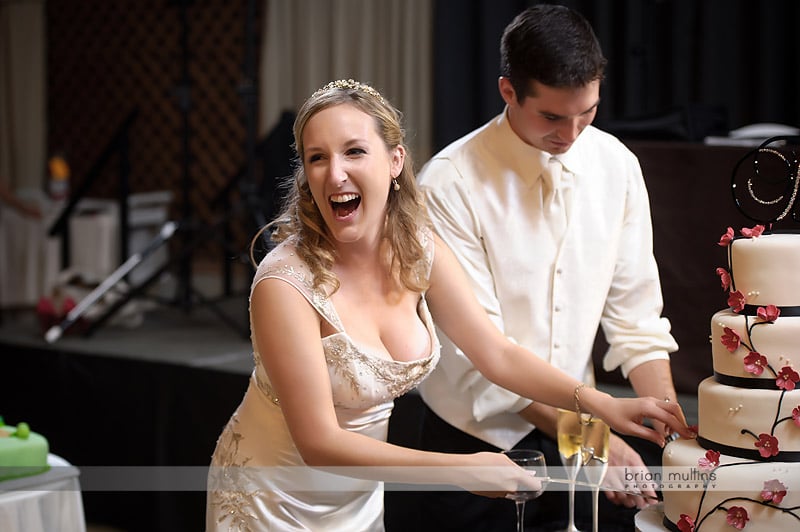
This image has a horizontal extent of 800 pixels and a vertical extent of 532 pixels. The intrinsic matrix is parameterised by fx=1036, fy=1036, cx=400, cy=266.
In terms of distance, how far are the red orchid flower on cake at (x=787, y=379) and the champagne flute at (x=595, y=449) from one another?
0.22 meters

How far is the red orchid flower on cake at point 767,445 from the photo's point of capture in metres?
1.24

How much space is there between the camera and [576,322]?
1.79m

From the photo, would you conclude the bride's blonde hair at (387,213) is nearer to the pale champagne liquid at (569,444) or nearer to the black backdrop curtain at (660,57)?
the pale champagne liquid at (569,444)

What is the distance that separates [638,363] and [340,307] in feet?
1.88

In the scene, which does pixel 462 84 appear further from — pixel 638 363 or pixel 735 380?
pixel 735 380

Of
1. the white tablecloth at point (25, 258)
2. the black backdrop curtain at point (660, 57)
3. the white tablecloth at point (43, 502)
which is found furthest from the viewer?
the white tablecloth at point (25, 258)

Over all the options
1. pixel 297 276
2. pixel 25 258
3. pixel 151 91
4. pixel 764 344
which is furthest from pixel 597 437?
pixel 151 91

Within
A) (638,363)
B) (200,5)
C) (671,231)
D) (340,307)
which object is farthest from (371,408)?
(200,5)

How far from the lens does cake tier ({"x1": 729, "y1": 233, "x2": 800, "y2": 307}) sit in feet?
4.15

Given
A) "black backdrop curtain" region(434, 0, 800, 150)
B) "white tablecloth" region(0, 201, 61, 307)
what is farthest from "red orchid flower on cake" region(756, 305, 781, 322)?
"white tablecloth" region(0, 201, 61, 307)

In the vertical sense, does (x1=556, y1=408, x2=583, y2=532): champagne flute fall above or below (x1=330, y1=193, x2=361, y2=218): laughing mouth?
below

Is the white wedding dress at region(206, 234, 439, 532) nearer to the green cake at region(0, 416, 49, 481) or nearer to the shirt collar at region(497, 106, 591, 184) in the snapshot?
the shirt collar at region(497, 106, 591, 184)

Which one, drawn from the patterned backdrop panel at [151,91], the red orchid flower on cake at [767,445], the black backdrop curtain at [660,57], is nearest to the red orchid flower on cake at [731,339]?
the red orchid flower on cake at [767,445]

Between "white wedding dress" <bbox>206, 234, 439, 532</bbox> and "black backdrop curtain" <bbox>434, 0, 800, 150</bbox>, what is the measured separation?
2709mm
